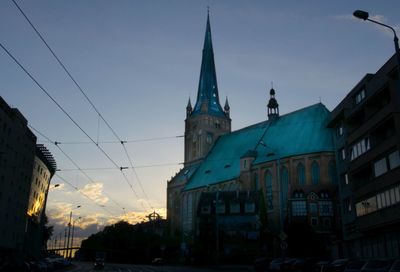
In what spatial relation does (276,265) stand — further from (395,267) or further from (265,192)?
(265,192)

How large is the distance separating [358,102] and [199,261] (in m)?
32.7

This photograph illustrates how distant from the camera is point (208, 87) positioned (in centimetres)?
10950

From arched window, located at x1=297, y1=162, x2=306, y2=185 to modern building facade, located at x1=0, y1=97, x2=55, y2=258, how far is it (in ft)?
126

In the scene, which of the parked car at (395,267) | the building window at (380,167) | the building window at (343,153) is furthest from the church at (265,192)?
the parked car at (395,267)

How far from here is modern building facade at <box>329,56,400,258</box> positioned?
102ft

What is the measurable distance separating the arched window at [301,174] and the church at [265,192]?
45 mm

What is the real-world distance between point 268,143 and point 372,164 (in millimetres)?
44835

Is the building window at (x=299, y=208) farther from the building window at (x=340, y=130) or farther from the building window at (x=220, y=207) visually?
the building window at (x=340, y=130)

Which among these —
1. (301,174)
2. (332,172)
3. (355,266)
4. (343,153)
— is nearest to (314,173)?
(301,174)

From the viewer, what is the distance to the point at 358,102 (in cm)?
3872

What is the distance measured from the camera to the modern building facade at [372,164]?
102 ft

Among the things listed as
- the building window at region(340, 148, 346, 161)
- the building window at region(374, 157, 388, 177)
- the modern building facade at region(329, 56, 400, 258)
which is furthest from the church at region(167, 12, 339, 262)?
the building window at region(374, 157, 388, 177)

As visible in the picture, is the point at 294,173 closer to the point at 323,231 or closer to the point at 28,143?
the point at 323,231

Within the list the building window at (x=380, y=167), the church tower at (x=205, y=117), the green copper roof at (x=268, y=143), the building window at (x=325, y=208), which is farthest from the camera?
the church tower at (x=205, y=117)
